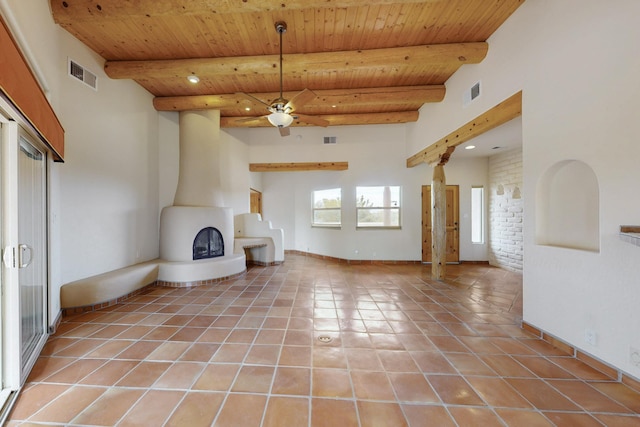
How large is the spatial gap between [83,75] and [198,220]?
2470 millimetres

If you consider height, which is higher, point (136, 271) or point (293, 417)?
point (136, 271)

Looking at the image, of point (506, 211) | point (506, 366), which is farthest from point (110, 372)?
point (506, 211)

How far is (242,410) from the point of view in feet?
5.15

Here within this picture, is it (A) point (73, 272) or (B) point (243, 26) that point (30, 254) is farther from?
(B) point (243, 26)

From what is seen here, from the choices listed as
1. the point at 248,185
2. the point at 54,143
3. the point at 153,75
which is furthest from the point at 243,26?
the point at 248,185

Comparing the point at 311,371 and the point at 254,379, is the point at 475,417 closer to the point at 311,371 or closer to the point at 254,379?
the point at 311,371

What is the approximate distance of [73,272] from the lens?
3.13 meters

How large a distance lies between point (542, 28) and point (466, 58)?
89 cm

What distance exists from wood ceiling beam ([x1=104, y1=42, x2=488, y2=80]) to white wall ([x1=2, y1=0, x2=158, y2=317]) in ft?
1.84

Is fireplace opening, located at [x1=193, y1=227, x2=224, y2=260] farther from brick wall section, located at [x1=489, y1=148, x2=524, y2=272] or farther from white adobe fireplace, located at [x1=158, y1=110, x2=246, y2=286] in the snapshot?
brick wall section, located at [x1=489, y1=148, x2=524, y2=272]

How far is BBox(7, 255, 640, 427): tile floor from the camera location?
1540 mm

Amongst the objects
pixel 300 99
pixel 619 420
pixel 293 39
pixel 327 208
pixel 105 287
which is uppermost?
pixel 293 39

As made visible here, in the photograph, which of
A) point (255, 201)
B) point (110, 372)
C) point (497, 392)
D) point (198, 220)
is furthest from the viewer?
point (255, 201)

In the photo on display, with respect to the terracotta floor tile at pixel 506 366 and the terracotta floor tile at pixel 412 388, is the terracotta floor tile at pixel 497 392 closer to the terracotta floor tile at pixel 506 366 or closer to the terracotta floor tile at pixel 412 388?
the terracotta floor tile at pixel 506 366
